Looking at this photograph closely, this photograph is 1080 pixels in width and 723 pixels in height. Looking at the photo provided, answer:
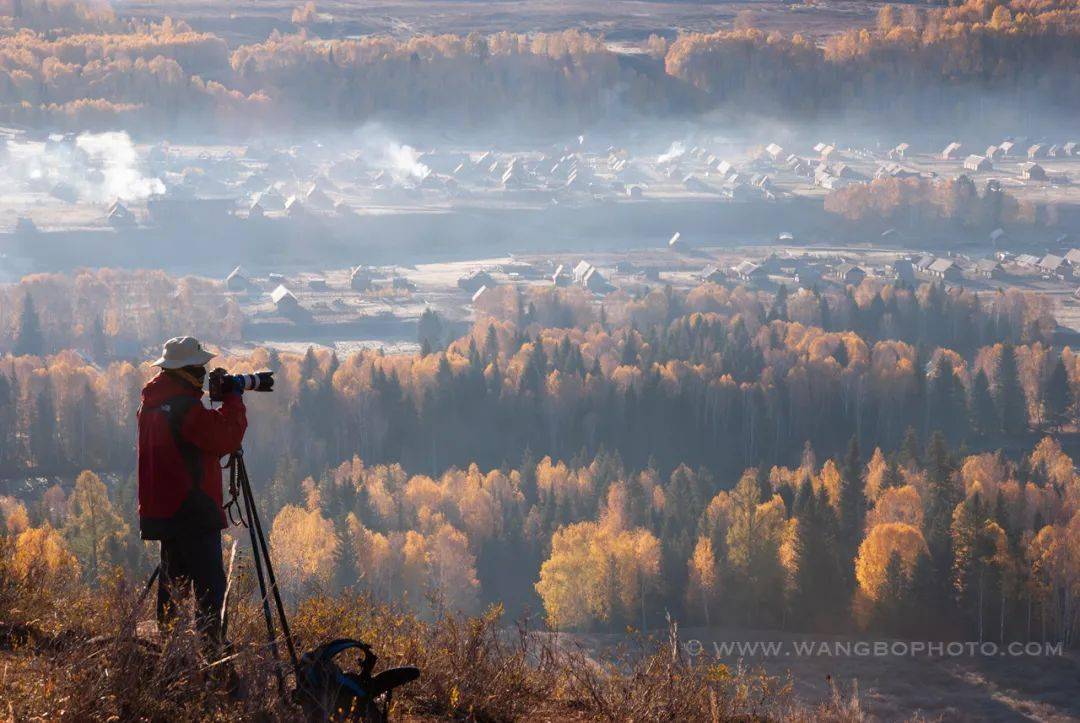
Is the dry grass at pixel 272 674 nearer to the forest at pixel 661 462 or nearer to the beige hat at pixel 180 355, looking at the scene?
the beige hat at pixel 180 355

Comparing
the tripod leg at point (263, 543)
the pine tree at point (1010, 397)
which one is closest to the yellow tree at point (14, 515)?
the tripod leg at point (263, 543)

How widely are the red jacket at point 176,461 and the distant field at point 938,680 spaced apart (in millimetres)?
15159

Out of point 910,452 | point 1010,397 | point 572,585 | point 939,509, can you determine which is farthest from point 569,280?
point 572,585

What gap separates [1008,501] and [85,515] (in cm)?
Result: 1979

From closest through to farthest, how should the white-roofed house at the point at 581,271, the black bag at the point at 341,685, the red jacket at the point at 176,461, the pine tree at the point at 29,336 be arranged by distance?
the black bag at the point at 341,685 → the red jacket at the point at 176,461 → the pine tree at the point at 29,336 → the white-roofed house at the point at 581,271

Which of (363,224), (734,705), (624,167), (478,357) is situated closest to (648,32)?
(624,167)

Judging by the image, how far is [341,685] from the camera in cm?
564

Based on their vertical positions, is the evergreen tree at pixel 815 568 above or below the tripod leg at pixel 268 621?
below

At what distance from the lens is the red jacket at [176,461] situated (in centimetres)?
597

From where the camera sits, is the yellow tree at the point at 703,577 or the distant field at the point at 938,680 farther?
the yellow tree at the point at 703,577

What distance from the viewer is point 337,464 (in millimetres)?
38062

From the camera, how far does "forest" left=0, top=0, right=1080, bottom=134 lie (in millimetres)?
99938

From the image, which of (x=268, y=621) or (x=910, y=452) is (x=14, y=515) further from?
(x=268, y=621)

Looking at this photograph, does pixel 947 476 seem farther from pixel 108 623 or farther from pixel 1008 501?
pixel 108 623
